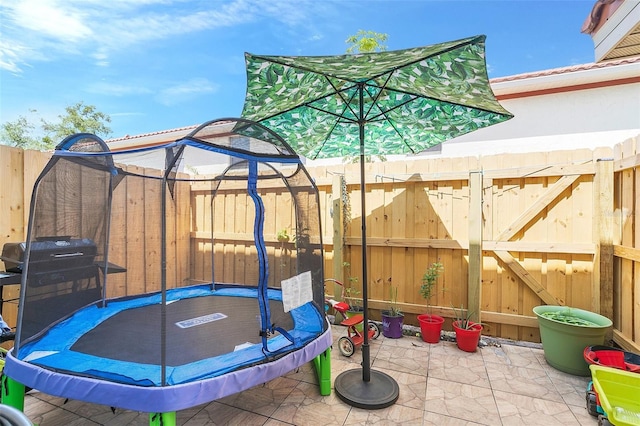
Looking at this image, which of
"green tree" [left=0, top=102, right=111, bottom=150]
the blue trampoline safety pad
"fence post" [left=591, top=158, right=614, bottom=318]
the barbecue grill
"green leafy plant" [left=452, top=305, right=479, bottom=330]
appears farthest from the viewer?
"green tree" [left=0, top=102, right=111, bottom=150]

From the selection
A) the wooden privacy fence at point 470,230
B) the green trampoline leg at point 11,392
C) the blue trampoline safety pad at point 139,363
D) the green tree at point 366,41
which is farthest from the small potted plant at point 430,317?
the green tree at point 366,41

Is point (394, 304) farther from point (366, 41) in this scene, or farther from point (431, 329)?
point (366, 41)

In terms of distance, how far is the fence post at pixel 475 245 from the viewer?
3.22 m

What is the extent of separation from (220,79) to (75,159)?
23.7ft

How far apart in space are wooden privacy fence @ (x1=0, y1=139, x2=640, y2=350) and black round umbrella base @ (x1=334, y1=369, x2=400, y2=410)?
3.32 feet

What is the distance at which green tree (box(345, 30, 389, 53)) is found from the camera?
17.4 feet

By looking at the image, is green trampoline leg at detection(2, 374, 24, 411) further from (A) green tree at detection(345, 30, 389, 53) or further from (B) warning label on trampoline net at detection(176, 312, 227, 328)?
(A) green tree at detection(345, 30, 389, 53)

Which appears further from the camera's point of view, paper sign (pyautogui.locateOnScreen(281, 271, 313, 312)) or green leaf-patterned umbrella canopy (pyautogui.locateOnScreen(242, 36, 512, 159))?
paper sign (pyautogui.locateOnScreen(281, 271, 313, 312))

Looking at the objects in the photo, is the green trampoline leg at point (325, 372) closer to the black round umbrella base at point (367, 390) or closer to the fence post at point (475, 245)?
the black round umbrella base at point (367, 390)

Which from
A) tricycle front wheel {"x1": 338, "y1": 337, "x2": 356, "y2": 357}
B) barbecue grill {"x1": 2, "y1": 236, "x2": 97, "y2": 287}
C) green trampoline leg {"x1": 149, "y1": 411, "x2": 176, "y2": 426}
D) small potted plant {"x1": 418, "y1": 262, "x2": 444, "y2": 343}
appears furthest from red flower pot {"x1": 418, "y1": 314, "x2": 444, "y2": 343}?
barbecue grill {"x1": 2, "y1": 236, "x2": 97, "y2": 287}

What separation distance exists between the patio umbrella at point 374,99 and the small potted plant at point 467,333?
102cm

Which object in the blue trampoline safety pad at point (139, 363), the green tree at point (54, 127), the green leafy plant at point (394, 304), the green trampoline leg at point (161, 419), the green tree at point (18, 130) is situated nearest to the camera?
the green trampoline leg at point (161, 419)

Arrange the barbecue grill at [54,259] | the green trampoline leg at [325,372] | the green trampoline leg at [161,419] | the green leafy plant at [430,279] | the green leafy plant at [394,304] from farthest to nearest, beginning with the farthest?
the green leafy plant at [394,304] → the green leafy plant at [430,279] → the green trampoline leg at [325,372] → the barbecue grill at [54,259] → the green trampoline leg at [161,419]

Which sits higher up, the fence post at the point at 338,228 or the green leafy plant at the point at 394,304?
the fence post at the point at 338,228
